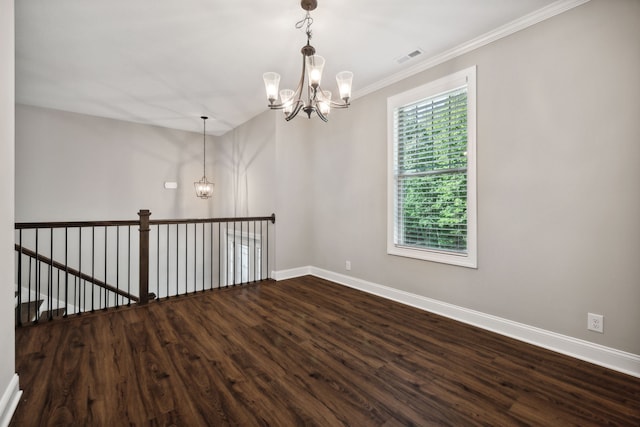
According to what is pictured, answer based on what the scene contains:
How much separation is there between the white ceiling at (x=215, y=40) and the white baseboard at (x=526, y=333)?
2.59 metres

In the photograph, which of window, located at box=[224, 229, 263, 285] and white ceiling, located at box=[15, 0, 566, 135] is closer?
white ceiling, located at box=[15, 0, 566, 135]

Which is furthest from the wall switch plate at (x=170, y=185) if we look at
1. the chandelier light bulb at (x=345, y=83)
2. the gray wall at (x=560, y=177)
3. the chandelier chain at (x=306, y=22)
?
the gray wall at (x=560, y=177)

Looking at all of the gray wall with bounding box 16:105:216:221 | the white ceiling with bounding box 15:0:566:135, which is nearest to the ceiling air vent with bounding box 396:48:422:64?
the white ceiling with bounding box 15:0:566:135

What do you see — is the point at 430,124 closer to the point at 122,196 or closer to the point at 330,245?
the point at 330,245

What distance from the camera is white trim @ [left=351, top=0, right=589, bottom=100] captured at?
2.25m

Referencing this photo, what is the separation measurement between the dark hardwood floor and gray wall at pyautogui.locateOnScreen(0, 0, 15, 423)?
0.32 metres

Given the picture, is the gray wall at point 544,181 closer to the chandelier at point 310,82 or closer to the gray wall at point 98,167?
the chandelier at point 310,82

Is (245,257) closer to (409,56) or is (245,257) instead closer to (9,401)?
(9,401)

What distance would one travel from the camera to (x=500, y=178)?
2.60 meters

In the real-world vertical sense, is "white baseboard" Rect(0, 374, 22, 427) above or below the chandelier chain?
below

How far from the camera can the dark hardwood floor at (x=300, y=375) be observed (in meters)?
1.60

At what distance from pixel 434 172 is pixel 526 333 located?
65.7 inches

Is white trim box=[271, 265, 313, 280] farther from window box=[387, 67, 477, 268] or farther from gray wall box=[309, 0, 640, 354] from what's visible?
gray wall box=[309, 0, 640, 354]

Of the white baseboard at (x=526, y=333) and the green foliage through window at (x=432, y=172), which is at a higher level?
the green foliage through window at (x=432, y=172)
